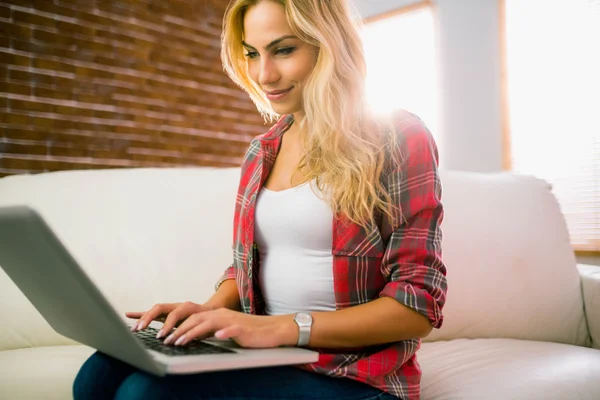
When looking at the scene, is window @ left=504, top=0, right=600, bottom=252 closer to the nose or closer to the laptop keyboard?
the nose

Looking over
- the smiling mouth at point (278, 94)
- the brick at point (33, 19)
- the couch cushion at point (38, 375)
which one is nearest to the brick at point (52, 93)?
the brick at point (33, 19)

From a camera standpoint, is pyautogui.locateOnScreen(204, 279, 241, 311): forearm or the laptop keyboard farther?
pyautogui.locateOnScreen(204, 279, 241, 311): forearm

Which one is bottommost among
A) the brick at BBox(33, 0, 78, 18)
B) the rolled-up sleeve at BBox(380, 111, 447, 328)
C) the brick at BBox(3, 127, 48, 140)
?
the rolled-up sleeve at BBox(380, 111, 447, 328)

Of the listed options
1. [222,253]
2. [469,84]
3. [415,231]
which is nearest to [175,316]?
Answer: [415,231]

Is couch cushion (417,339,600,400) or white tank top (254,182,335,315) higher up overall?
white tank top (254,182,335,315)

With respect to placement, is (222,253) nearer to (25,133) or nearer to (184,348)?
(184,348)

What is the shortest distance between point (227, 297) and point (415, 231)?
1.50 ft

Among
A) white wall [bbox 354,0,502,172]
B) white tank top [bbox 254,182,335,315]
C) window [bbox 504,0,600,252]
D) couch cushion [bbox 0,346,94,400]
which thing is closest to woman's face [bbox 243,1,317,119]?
white tank top [bbox 254,182,335,315]

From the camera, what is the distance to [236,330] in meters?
0.79

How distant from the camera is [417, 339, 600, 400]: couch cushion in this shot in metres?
1.11

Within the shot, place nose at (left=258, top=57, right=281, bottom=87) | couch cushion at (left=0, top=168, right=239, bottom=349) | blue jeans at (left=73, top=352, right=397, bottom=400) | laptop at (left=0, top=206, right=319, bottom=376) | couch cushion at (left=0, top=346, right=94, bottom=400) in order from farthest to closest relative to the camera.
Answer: couch cushion at (left=0, top=168, right=239, bottom=349) → couch cushion at (left=0, top=346, right=94, bottom=400) → nose at (left=258, top=57, right=281, bottom=87) → blue jeans at (left=73, top=352, right=397, bottom=400) → laptop at (left=0, top=206, right=319, bottom=376)

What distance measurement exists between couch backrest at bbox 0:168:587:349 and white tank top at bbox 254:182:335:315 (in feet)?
1.97

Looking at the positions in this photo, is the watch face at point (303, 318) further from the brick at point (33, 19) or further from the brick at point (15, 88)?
the brick at point (33, 19)

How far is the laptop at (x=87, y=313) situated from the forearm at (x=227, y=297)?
0.29m
